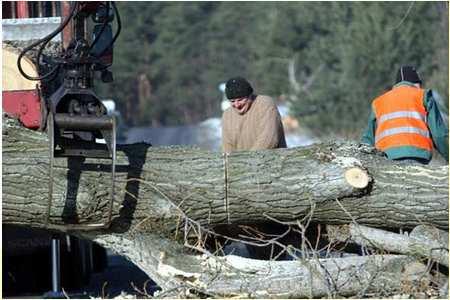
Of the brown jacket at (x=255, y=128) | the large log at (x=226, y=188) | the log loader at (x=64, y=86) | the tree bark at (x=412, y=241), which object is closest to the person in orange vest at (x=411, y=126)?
the brown jacket at (x=255, y=128)

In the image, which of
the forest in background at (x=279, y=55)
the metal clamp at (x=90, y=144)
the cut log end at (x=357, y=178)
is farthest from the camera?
the forest in background at (x=279, y=55)

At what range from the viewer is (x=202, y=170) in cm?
898

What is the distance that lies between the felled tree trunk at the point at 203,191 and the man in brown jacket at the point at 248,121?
3.85ft

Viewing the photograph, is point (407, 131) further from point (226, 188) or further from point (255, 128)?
point (226, 188)

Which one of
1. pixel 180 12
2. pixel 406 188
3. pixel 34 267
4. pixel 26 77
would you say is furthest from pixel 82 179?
pixel 180 12

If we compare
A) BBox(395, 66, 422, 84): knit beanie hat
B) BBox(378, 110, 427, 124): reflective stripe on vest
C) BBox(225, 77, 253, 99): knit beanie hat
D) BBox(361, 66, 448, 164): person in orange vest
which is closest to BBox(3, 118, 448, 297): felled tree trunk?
BBox(361, 66, 448, 164): person in orange vest

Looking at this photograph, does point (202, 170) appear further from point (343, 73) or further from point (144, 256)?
point (343, 73)

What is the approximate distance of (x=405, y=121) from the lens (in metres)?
10.1

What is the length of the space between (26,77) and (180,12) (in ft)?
181

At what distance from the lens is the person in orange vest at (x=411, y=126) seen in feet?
32.8

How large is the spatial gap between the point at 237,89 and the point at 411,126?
1.53 m

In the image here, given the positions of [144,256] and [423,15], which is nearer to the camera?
[144,256]

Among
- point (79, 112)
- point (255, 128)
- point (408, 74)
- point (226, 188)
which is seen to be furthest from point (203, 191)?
point (408, 74)

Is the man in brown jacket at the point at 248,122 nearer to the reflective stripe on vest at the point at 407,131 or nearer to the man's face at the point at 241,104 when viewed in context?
the man's face at the point at 241,104
